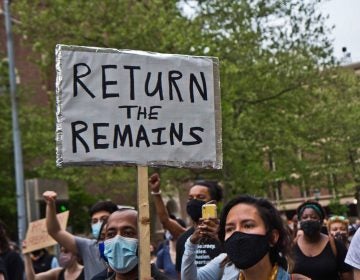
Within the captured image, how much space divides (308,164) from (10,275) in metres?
17.0

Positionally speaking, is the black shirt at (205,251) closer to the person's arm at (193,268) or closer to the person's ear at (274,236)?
the person's arm at (193,268)

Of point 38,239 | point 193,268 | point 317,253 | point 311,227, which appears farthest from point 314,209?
point 38,239

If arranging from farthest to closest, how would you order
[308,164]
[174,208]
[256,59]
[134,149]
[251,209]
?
[174,208]
[308,164]
[256,59]
[134,149]
[251,209]

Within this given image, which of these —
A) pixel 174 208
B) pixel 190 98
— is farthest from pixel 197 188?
pixel 174 208

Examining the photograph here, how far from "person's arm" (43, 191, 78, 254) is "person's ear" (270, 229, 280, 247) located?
2.87m

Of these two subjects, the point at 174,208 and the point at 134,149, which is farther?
the point at 174,208

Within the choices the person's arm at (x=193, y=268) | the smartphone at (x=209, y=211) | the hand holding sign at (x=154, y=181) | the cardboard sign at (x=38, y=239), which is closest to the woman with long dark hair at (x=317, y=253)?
the hand holding sign at (x=154, y=181)

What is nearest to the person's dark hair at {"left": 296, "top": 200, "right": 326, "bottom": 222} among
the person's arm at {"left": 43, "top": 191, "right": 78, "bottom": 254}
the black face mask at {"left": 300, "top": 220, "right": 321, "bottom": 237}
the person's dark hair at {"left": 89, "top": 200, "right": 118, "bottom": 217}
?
the black face mask at {"left": 300, "top": 220, "right": 321, "bottom": 237}

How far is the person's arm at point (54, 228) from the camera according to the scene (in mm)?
6359

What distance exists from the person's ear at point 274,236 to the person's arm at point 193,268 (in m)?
0.68

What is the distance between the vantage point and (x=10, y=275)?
20.3 ft

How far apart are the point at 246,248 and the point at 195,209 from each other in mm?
2048

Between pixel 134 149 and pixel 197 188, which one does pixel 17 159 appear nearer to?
pixel 197 188

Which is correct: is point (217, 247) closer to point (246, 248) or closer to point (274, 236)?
point (274, 236)
